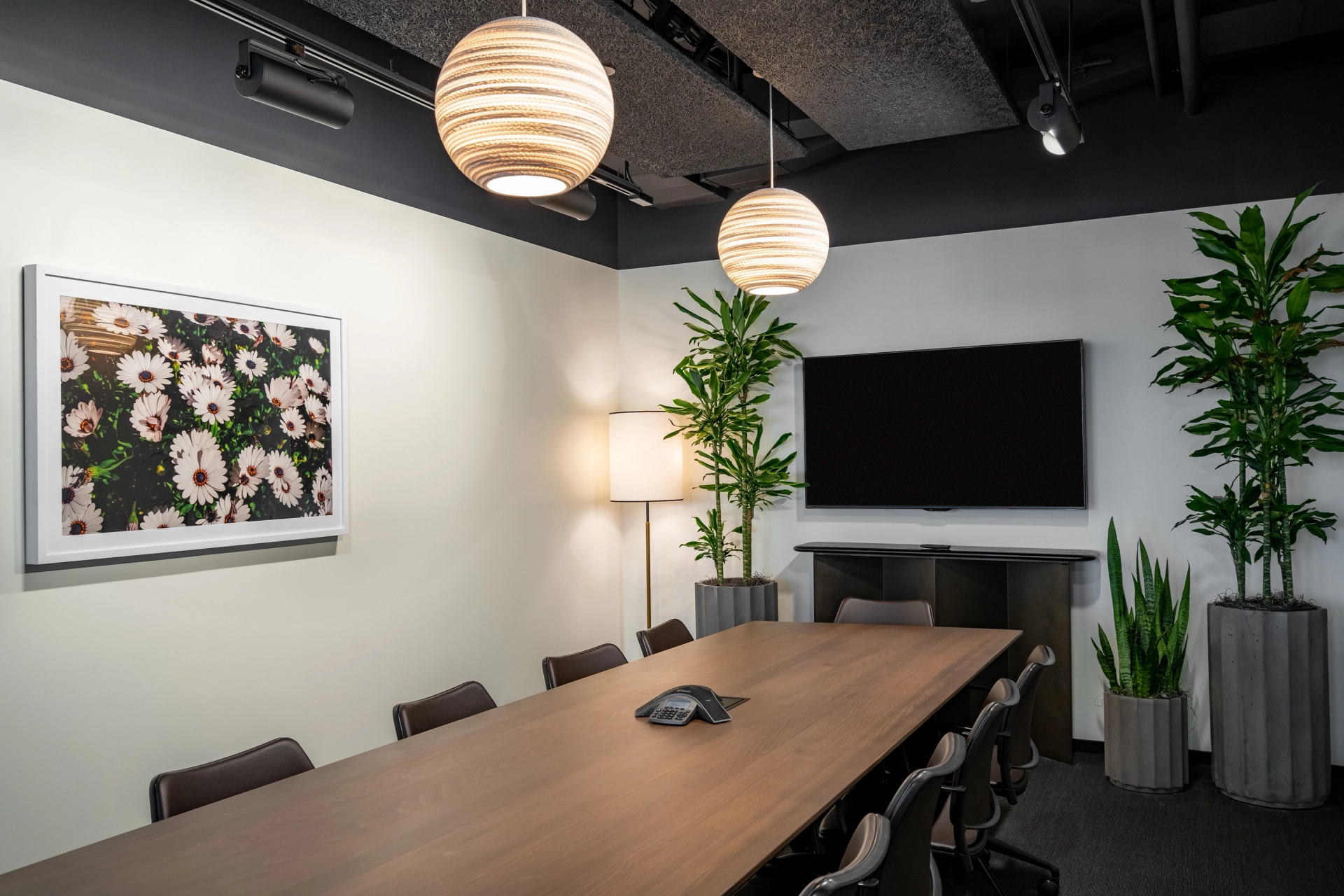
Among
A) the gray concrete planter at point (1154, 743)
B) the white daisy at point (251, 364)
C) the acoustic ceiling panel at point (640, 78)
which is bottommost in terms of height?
the gray concrete planter at point (1154, 743)

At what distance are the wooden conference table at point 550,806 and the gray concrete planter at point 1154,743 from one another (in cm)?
185

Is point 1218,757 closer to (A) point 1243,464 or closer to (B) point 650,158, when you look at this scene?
(A) point 1243,464

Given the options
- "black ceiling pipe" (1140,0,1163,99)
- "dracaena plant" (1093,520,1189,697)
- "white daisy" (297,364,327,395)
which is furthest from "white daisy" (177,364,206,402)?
"dracaena plant" (1093,520,1189,697)

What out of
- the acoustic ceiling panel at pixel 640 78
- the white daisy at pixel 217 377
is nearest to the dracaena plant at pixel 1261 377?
the acoustic ceiling panel at pixel 640 78

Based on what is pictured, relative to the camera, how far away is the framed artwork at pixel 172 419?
3145 mm

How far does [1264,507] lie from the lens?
4336 mm

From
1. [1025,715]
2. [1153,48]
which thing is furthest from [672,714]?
[1153,48]

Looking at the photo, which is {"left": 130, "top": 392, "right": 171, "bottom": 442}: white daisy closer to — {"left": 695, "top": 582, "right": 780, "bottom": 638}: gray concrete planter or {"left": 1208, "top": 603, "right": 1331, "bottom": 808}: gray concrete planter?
{"left": 695, "top": 582, "right": 780, "bottom": 638}: gray concrete planter

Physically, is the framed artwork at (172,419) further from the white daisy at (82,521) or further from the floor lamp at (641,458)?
the floor lamp at (641,458)

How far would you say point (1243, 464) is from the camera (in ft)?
14.6

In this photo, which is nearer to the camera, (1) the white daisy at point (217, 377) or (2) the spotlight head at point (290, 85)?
(2) the spotlight head at point (290, 85)

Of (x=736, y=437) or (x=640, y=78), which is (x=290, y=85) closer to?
(x=640, y=78)

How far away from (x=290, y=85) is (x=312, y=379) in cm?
124

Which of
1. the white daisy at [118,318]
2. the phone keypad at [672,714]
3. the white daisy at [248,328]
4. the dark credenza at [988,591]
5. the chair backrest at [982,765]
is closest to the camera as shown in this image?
the chair backrest at [982,765]
